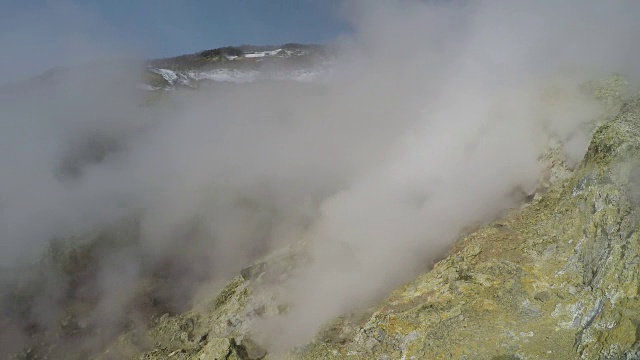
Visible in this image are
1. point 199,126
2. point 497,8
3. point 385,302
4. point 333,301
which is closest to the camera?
point 385,302

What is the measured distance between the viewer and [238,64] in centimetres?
5934

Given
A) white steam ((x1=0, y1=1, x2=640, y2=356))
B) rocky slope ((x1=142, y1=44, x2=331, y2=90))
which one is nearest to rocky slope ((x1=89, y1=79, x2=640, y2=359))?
white steam ((x1=0, y1=1, x2=640, y2=356))

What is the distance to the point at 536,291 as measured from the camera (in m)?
6.82

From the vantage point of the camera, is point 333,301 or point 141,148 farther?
point 141,148

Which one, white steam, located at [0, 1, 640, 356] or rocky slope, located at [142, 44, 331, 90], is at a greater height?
rocky slope, located at [142, 44, 331, 90]

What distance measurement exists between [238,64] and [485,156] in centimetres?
5259

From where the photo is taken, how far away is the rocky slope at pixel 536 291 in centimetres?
583

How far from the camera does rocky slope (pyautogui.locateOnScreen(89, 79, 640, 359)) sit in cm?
583

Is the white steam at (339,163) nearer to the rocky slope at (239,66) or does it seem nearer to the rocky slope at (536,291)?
the rocky slope at (536,291)

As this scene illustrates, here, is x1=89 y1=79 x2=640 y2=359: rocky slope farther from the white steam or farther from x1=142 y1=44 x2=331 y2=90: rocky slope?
x1=142 y1=44 x2=331 y2=90: rocky slope

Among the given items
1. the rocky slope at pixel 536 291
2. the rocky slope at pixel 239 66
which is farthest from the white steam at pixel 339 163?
the rocky slope at pixel 239 66

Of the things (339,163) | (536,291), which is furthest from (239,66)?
(536,291)

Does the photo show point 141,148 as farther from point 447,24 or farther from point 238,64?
point 238,64

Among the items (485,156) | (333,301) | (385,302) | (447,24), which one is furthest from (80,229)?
(447,24)
